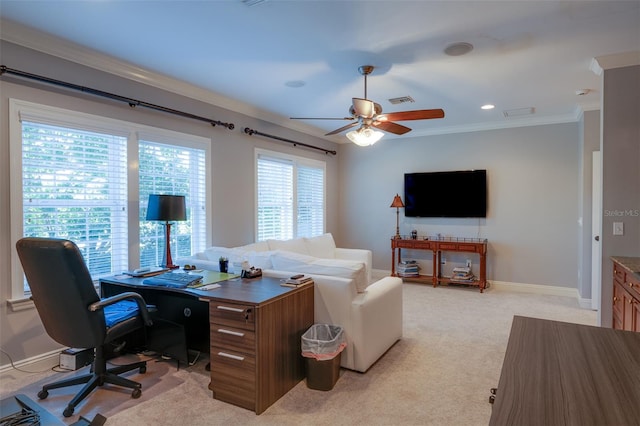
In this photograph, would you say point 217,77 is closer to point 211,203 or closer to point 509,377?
point 211,203

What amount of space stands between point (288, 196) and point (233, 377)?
11.9ft

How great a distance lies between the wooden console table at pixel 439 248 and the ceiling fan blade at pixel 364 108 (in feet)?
10.2

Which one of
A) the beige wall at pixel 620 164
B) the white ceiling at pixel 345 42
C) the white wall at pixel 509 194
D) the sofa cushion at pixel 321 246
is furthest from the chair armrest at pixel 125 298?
the white wall at pixel 509 194

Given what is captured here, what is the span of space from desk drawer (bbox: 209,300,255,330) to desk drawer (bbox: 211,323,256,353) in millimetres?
33

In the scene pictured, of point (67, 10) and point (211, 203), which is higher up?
point (67, 10)

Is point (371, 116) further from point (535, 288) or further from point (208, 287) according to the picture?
point (535, 288)

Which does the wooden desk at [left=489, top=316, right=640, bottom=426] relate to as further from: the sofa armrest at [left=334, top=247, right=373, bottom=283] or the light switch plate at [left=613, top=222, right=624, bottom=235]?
the sofa armrest at [left=334, top=247, right=373, bottom=283]

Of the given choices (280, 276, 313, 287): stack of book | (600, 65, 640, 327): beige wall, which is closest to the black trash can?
(280, 276, 313, 287): stack of book

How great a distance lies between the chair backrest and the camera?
2129 mm

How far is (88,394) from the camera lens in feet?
8.07

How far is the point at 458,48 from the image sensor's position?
2.97 m

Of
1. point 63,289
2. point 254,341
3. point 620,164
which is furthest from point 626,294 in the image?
point 63,289

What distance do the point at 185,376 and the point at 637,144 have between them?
4.19 m

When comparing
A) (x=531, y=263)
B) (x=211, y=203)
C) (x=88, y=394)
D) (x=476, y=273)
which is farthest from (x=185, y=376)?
(x=531, y=263)
